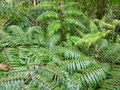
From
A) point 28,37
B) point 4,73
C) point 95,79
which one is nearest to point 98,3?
point 28,37

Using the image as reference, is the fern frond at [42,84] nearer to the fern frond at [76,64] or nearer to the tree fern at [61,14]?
the fern frond at [76,64]

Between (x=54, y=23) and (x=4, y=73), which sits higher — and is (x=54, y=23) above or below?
above

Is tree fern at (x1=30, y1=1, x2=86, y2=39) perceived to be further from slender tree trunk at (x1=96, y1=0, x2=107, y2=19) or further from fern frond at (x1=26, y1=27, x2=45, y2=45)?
slender tree trunk at (x1=96, y1=0, x2=107, y2=19)

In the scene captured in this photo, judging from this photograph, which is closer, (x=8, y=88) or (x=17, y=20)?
(x=8, y=88)

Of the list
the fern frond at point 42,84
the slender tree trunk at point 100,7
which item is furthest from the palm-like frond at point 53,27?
the slender tree trunk at point 100,7

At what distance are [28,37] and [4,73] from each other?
1.95ft

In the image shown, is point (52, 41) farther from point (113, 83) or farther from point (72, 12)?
point (113, 83)

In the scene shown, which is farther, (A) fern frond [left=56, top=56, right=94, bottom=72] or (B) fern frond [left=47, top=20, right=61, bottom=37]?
(B) fern frond [left=47, top=20, right=61, bottom=37]

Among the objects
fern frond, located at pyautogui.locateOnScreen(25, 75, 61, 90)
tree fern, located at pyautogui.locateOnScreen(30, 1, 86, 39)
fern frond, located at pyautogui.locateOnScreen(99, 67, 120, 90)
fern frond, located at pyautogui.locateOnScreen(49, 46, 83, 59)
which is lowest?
fern frond, located at pyautogui.locateOnScreen(99, 67, 120, 90)

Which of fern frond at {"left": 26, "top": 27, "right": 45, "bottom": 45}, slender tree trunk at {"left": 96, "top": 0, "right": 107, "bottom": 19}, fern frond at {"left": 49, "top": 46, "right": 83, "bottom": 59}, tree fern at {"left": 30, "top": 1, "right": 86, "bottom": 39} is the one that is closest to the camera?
fern frond at {"left": 49, "top": 46, "right": 83, "bottom": 59}

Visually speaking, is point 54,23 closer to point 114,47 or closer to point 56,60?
point 56,60

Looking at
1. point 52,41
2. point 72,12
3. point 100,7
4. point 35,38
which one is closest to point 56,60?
point 52,41

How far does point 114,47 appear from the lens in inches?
62.8

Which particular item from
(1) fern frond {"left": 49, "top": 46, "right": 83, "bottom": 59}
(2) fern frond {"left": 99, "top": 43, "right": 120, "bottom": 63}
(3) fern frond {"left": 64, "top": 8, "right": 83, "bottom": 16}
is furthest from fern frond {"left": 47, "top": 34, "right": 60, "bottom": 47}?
(2) fern frond {"left": 99, "top": 43, "right": 120, "bottom": 63}
